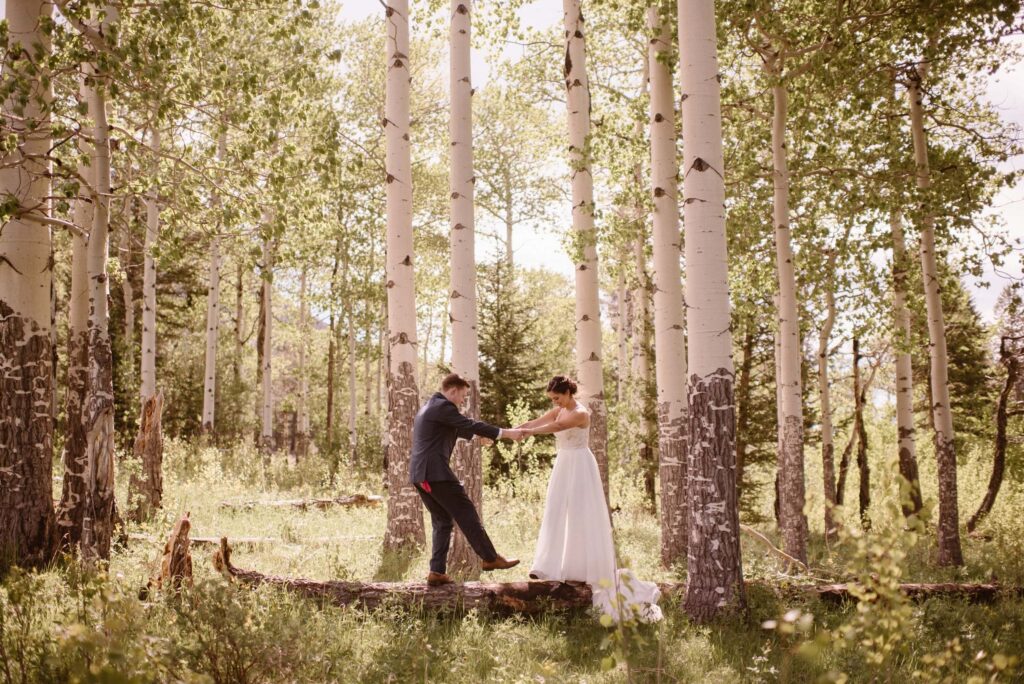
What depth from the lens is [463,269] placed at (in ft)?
27.9

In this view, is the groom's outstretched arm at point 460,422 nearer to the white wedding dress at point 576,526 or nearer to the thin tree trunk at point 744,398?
the white wedding dress at point 576,526

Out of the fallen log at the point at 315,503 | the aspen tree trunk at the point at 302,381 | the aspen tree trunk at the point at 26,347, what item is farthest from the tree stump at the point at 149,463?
the aspen tree trunk at the point at 302,381

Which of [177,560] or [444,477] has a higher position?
[444,477]

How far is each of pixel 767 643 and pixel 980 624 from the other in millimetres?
3038

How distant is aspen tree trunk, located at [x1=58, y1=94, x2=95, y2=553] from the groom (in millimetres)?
3308

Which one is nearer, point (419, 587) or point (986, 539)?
point (419, 587)

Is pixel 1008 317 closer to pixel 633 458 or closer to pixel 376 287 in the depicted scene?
pixel 633 458

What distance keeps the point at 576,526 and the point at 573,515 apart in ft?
0.35

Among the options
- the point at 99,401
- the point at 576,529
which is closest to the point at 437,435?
the point at 576,529

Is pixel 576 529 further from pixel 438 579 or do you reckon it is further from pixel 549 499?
pixel 438 579

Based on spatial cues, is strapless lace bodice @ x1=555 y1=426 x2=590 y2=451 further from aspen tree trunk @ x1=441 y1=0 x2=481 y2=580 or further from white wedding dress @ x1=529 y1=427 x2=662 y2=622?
aspen tree trunk @ x1=441 y1=0 x2=481 y2=580

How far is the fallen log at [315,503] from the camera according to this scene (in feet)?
40.5

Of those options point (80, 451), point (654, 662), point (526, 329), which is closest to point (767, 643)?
point (654, 662)

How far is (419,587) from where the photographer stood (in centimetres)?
623
